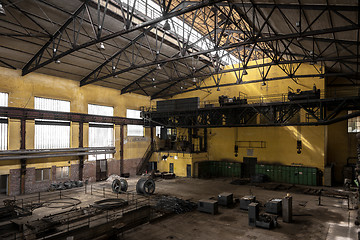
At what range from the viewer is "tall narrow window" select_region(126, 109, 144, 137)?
29475 mm

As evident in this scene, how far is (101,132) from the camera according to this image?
2627 cm

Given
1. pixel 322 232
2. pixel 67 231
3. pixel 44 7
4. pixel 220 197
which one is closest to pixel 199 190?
pixel 220 197

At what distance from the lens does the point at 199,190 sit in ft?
69.1

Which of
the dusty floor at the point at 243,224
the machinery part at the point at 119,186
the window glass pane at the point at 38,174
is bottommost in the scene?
the dusty floor at the point at 243,224

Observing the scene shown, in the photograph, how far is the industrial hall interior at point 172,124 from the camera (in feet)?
41.4

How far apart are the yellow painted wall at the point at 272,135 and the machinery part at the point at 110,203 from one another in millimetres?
15489

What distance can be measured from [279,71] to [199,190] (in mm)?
14690

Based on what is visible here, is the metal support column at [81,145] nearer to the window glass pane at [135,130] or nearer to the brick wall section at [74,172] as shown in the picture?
the brick wall section at [74,172]

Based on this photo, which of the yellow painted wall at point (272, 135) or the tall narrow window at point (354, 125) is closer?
the yellow painted wall at point (272, 135)

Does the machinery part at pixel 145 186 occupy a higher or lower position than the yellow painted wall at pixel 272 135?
lower

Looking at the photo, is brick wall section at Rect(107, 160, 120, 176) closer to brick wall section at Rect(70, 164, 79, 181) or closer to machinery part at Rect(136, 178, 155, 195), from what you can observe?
brick wall section at Rect(70, 164, 79, 181)

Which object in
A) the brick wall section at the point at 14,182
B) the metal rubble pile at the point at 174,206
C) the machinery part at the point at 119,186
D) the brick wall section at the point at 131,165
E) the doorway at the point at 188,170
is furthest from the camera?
the brick wall section at the point at 131,165

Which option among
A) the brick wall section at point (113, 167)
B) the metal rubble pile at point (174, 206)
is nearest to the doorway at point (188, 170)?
the brick wall section at point (113, 167)

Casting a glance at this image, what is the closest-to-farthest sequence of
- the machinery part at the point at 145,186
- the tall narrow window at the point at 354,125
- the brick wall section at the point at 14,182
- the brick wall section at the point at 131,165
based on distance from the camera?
the machinery part at the point at 145,186 < the brick wall section at the point at 14,182 < the tall narrow window at the point at 354,125 < the brick wall section at the point at 131,165
